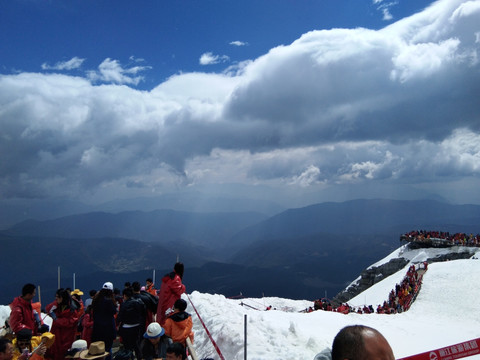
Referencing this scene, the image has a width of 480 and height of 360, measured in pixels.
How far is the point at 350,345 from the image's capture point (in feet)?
7.05

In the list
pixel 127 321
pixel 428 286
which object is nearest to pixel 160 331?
pixel 127 321

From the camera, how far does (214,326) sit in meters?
10.2

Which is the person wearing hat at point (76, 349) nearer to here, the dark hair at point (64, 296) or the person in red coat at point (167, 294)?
the dark hair at point (64, 296)

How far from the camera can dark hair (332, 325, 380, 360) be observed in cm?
213

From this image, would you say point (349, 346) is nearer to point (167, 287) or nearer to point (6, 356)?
point (6, 356)

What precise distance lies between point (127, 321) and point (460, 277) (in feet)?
95.6

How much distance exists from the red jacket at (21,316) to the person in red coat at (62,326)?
558mm

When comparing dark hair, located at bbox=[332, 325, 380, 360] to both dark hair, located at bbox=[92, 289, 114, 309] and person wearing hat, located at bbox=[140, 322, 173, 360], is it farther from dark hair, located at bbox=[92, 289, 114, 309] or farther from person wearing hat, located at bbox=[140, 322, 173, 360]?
dark hair, located at bbox=[92, 289, 114, 309]

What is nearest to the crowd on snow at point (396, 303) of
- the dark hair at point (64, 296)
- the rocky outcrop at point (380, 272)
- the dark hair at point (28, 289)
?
the rocky outcrop at point (380, 272)

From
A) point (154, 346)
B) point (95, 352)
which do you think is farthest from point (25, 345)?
point (154, 346)

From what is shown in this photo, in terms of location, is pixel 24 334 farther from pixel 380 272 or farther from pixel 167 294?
pixel 380 272

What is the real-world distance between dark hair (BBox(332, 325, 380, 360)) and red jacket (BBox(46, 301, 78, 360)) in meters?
6.98

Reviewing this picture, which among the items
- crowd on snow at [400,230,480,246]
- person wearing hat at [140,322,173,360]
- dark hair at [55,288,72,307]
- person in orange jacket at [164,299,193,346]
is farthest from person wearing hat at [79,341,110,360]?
crowd on snow at [400,230,480,246]

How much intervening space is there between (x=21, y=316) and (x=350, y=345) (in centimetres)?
760
